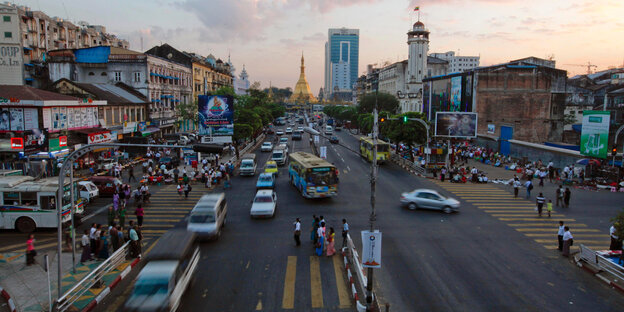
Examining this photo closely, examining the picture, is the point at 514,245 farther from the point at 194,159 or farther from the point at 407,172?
the point at 194,159

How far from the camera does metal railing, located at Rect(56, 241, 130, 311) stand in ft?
38.2

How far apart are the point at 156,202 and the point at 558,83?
5827 centimetres

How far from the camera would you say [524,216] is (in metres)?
23.0

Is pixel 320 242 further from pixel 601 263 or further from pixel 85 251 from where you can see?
pixel 601 263

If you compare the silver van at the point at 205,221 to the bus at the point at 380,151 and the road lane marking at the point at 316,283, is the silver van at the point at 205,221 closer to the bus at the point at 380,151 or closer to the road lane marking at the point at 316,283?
the road lane marking at the point at 316,283

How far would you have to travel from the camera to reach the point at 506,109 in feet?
194

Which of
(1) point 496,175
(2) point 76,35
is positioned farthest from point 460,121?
(2) point 76,35

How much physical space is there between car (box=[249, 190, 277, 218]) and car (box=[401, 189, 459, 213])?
8059 millimetres

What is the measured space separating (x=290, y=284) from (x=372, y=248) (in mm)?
3695

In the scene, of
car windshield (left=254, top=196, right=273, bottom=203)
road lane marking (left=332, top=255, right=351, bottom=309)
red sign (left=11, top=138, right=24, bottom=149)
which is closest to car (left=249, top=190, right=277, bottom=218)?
car windshield (left=254, top=196, right=273, bottom=203)

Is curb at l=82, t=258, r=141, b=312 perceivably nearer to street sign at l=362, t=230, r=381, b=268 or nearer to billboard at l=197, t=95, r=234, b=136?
street sign at l=362, t=230, r=381, b=268

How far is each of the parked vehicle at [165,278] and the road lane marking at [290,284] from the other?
10.1 ft

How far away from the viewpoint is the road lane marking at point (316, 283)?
41.1 ft

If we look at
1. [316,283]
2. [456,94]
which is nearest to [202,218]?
[316,283]
